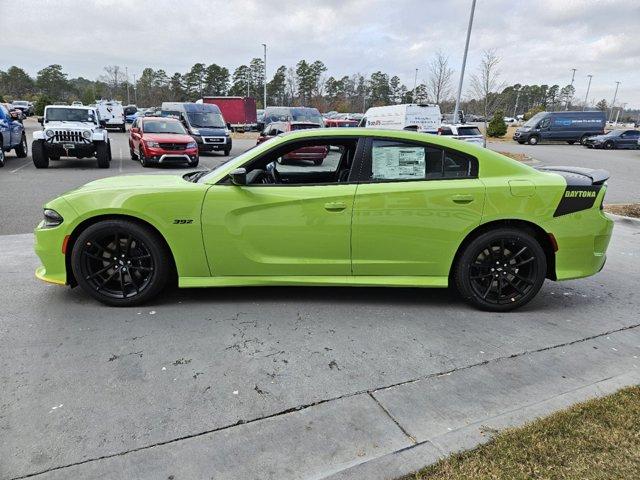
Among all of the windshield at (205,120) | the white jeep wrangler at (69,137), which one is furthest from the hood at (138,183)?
the windshield at (205,120)

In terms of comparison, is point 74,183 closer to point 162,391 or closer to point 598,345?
point 162,391

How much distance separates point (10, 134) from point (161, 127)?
4340 mm

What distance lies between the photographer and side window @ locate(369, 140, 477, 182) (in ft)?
12.6

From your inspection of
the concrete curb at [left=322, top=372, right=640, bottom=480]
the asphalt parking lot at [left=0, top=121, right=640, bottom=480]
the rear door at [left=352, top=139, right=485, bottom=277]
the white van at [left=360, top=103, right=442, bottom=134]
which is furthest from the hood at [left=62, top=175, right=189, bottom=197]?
the white van at [left=360, top=103, right=442, bottom=134]

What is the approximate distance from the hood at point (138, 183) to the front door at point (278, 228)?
43 cm

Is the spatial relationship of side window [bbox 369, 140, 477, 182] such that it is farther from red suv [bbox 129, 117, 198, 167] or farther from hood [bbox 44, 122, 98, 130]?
hood [bbox 44, 122, 98, 130]

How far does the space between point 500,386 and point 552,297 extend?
1935 mm

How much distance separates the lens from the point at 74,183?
11.0 metres

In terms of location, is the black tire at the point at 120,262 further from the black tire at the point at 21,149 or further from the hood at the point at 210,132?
the hood at the point at 210,132

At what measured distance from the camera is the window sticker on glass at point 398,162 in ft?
12.6

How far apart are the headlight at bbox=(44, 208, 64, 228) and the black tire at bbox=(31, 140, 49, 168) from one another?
1095 cm

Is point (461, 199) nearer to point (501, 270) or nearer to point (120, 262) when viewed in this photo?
point (501, 270)

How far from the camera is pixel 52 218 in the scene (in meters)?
3.76

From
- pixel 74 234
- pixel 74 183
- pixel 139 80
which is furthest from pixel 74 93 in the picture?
pixel 74 234
